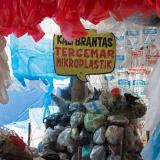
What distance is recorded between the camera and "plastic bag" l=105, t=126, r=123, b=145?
7.18ft

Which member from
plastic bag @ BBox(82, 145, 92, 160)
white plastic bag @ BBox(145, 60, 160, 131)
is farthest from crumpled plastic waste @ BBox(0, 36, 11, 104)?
plastic bag @ BBox(82, 145, 92, 160)

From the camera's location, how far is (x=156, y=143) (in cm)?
148

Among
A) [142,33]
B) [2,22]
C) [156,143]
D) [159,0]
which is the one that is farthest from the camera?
[142,33]

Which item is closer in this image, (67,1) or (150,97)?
(67,1)

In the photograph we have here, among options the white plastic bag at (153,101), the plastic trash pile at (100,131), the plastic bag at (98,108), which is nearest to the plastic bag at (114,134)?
the plastic trash pile at (100,131)

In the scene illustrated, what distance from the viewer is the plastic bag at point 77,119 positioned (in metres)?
2.31

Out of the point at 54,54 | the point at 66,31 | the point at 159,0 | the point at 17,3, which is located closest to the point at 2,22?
the point at 17,3

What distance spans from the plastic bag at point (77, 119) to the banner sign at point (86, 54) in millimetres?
254

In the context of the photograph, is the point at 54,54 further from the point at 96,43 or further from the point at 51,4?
the point at 51,4

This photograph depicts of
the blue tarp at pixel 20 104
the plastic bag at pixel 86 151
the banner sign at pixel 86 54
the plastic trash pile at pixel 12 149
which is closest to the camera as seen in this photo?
the plastic trash pile at pixel 12 149

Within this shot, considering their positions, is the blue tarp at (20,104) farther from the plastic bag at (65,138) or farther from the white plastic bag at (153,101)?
the white plastic bag at (153,101)

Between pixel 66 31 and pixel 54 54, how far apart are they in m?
1.18

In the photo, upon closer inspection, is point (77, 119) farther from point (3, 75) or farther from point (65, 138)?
point (3, 75)

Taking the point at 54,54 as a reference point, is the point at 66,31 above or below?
above
